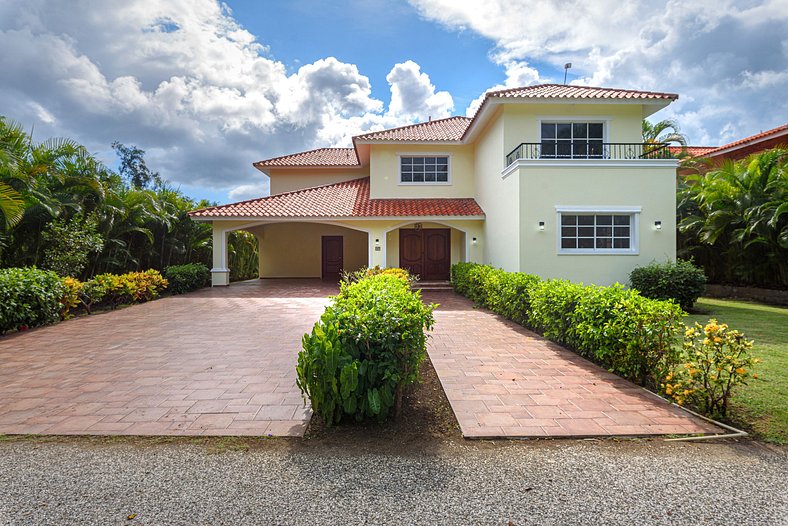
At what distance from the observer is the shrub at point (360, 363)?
12.3 feet

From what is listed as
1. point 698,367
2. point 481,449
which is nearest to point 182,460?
point 481,449

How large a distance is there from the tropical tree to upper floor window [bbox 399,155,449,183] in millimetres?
9205

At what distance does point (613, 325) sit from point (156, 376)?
593cm

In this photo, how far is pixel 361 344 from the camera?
3.92m

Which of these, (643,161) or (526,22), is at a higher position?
(526,22)

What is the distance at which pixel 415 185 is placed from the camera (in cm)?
1888

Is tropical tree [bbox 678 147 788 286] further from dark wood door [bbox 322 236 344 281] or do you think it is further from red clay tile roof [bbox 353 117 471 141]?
dark wood door [bbox 322 236 344 281]

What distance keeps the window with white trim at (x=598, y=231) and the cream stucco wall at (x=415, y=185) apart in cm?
657

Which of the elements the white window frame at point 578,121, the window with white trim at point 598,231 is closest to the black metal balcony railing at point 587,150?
the white window frame at point 578,121

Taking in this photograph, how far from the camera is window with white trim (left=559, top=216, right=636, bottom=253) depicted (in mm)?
12711

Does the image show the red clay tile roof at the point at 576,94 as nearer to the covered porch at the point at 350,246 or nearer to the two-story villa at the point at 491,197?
the two-story villa at the point at 491,197

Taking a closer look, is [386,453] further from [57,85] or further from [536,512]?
[57,85]

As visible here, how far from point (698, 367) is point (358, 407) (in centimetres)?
335

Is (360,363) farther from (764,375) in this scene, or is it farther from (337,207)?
(337,207)
